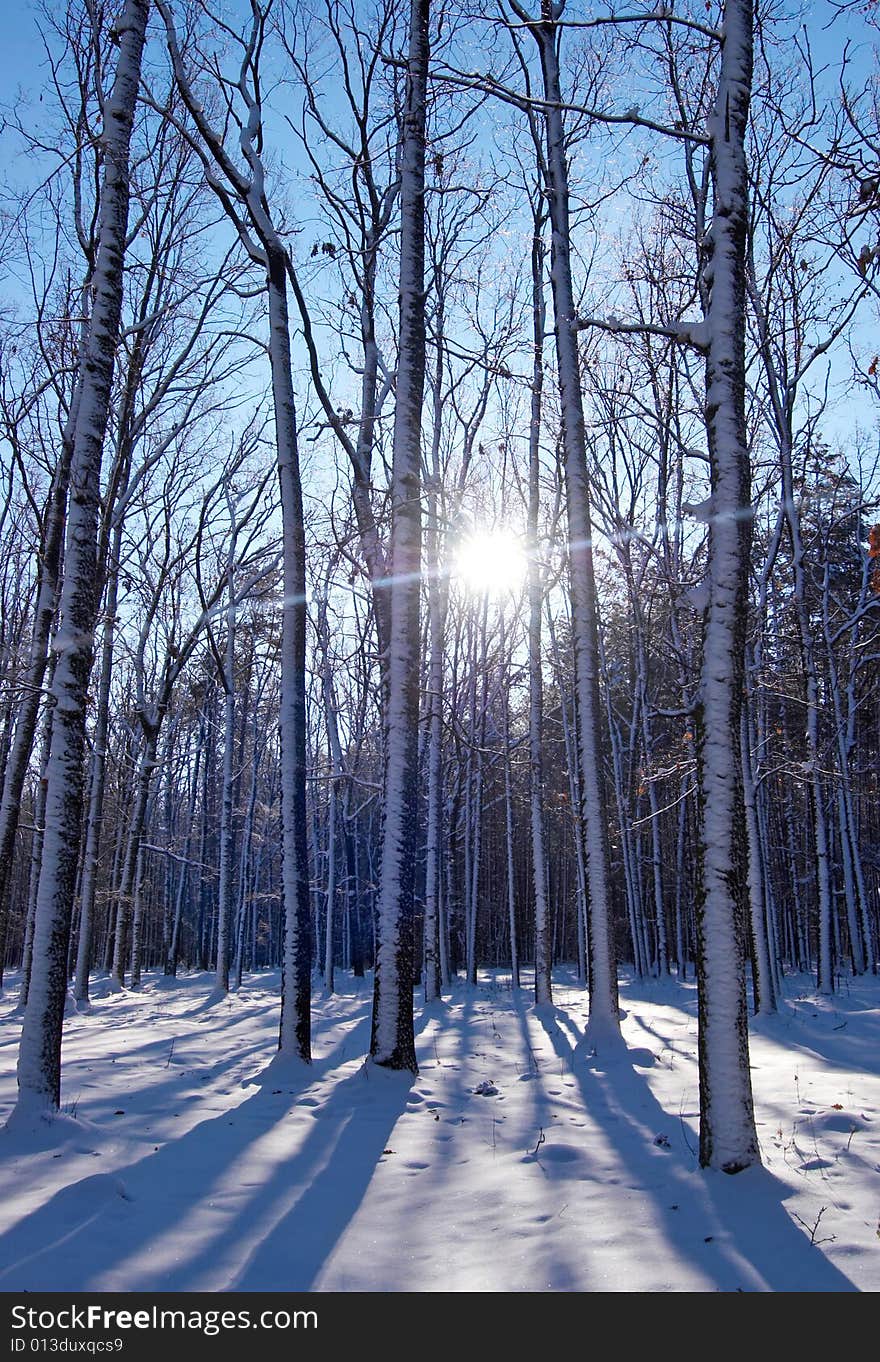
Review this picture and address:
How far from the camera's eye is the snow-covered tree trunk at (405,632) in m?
7.32

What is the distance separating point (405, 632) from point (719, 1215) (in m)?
5.25

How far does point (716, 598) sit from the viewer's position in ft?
15.9

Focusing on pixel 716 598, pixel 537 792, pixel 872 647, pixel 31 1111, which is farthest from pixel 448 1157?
pixel 872 647

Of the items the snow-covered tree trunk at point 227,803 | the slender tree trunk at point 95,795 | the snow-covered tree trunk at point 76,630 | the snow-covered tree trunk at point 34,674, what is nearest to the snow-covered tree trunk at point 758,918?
the snow-covered tree trunk at point 76,630

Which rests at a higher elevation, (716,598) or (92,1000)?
(716,598)

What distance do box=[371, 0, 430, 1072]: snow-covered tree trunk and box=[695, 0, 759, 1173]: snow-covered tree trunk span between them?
3244 millimetres

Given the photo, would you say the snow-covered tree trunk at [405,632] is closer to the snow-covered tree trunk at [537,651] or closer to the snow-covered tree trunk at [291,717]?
the snow-covered tree trunk at [291,717]

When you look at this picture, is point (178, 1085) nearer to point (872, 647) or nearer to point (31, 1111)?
point (31, 1111)

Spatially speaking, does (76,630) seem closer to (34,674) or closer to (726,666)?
(726,666)

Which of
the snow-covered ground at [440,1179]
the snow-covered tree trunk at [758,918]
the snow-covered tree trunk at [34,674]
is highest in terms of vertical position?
the snow-covered tree trunk at [34,674]

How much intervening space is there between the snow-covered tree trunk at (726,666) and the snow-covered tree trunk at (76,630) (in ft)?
14.3

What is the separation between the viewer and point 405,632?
7.78 m
